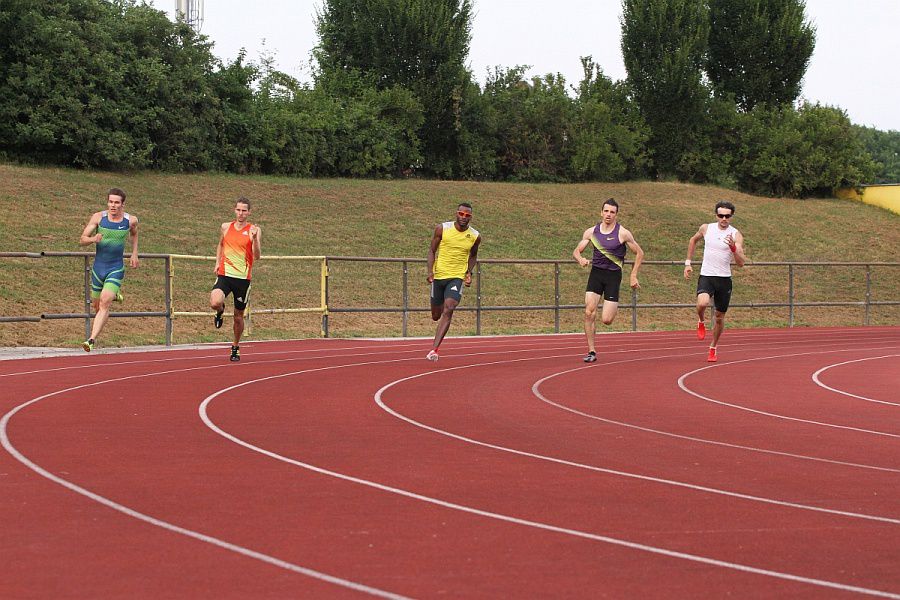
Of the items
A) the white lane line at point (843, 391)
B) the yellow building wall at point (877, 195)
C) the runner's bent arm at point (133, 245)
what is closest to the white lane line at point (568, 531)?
the white lane line at point (843, 391)

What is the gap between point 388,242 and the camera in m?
40.3

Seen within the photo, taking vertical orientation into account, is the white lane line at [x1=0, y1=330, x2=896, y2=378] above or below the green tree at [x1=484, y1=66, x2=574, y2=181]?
below

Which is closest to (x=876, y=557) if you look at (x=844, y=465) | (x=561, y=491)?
(x=561, y=491)

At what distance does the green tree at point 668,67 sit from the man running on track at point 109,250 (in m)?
46.5

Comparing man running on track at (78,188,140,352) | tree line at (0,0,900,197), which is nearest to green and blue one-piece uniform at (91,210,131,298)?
man running on track at (78,188,140,352)

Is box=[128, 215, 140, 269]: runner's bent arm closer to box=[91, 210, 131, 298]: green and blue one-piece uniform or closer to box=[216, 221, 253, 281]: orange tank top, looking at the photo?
box=[91, 210, 131, 298]: green and blue one-piece uniform

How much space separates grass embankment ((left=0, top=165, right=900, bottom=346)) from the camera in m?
27.1

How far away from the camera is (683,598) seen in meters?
4.54

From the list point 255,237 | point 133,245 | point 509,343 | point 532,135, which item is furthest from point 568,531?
point 532,135

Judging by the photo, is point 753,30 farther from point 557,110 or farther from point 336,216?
point 336,216

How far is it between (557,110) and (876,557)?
54.1 meters

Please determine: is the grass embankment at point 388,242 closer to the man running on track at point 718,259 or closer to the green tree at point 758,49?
the green tree at point 758,49

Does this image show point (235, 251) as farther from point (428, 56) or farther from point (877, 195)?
point (877, 195)

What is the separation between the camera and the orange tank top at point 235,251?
1562 centimetres
